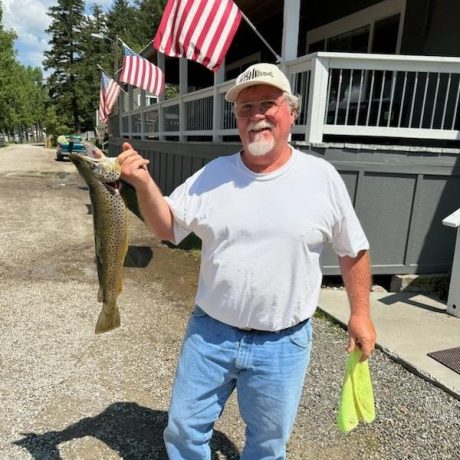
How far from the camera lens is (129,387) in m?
3.40

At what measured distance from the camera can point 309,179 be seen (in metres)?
1.92

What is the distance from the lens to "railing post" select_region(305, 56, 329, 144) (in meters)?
5.21

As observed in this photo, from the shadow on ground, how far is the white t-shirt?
1262mm

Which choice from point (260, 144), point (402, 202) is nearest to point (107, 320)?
point (260, 144)

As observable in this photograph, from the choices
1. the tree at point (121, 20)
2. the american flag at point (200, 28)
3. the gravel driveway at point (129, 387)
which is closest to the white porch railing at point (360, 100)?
the american flag at point (200, 28)

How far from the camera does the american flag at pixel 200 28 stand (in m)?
5.75

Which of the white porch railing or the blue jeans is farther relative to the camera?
the white porch railing

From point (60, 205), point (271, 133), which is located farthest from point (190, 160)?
point (271, 133)

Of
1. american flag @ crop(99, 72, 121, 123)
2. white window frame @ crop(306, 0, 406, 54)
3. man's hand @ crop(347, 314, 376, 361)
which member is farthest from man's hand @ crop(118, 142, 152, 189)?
american flag @ crop(99, 72, 121, 123)

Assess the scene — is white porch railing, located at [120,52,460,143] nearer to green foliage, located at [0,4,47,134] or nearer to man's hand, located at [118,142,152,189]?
man's hand, located at [118,142,152,189]

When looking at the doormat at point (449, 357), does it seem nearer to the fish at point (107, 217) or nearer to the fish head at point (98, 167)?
the fish at point (107, 217)

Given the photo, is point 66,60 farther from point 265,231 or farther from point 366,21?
point 265,231

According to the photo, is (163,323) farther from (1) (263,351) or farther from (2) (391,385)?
(1) (263,351)

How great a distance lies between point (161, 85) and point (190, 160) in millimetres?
1557
